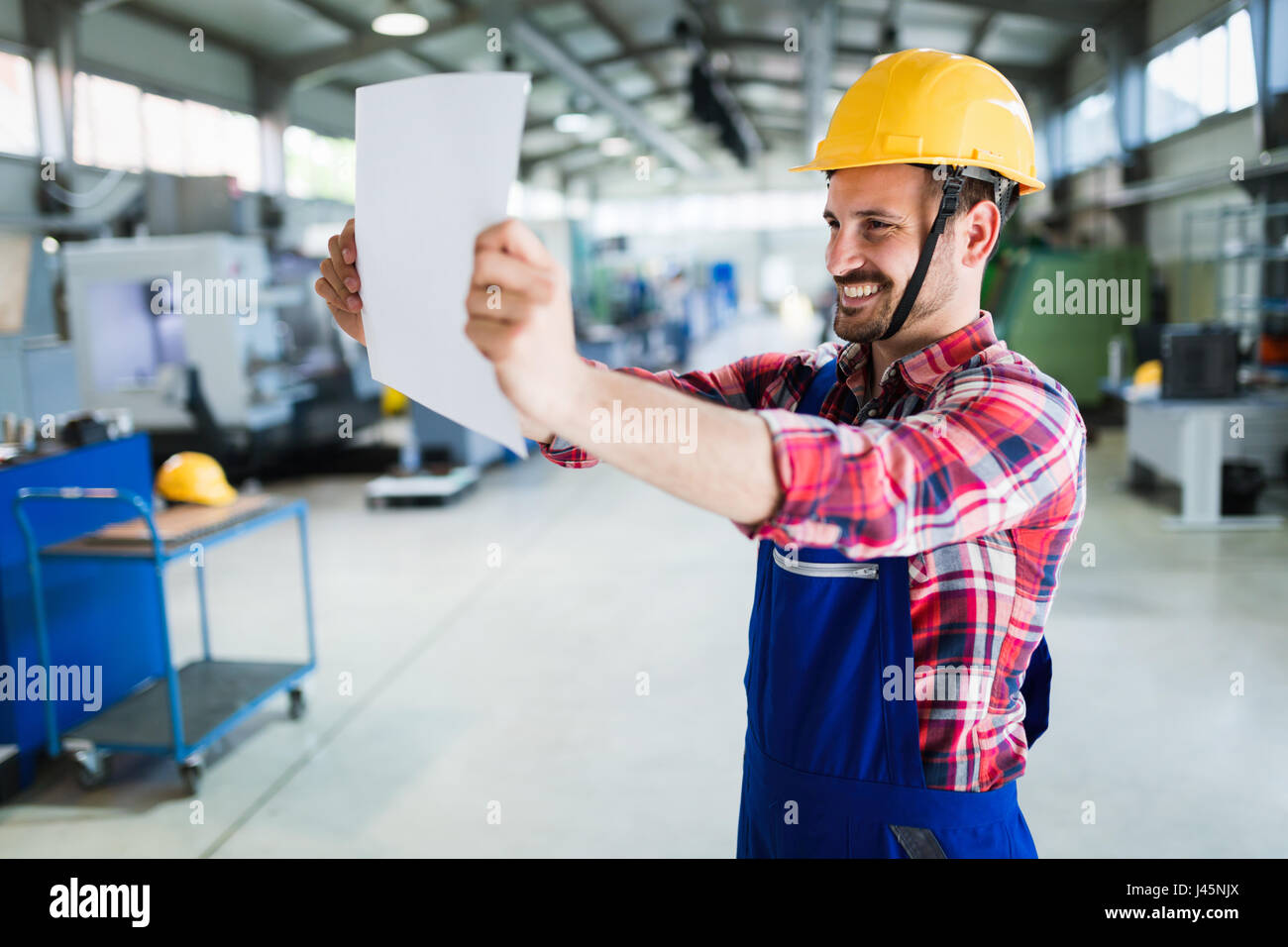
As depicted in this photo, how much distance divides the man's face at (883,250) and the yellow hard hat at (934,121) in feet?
0.10

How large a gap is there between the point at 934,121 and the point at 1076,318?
1116 cm

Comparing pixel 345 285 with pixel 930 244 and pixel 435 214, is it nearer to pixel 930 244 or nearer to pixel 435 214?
pixel 435 214

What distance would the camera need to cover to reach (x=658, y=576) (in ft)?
19.8

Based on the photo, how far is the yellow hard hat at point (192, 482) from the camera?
3.92 metres

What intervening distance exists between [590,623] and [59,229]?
8321 millimetres

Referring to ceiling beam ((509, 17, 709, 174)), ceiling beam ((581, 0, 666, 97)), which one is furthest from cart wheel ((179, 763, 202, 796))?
ceiling beam ((581, 0, 666, 97))

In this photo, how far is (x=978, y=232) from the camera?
1.27 meters

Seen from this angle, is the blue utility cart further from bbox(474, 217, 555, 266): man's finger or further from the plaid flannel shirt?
bbox(474, 217, 555, 266): man's finger

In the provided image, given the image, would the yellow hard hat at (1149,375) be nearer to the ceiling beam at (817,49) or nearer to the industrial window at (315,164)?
the ceiling beam at (817,49)

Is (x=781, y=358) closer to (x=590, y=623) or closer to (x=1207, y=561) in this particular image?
(x=590, y=623)

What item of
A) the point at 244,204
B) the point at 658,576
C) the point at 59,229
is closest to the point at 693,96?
the point at 244,204

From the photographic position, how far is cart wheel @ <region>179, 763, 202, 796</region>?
351cm

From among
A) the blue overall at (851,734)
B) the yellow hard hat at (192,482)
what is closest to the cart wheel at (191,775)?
the yellow hard hat at (192,482)

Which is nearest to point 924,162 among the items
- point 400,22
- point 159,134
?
point 400,22
